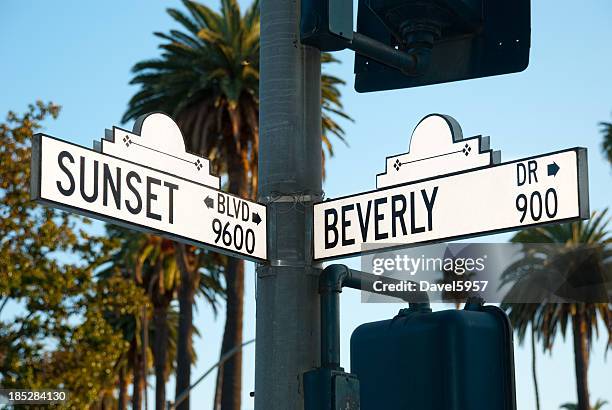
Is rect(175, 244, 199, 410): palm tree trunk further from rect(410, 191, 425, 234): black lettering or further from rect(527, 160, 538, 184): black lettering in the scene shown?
rect(527, 160, 538, 184): black lettering

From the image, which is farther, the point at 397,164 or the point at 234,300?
the point at 234,300

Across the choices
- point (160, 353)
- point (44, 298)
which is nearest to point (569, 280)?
point (160, 353)

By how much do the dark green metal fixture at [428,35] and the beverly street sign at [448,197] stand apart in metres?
0.32

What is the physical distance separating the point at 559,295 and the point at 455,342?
189 feet

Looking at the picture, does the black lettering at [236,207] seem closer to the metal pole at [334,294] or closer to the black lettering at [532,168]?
the metal pole at [334,294]

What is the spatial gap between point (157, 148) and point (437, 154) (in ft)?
3.91

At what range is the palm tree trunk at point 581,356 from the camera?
5325cm

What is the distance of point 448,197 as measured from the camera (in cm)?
468

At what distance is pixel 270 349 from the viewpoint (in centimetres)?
473

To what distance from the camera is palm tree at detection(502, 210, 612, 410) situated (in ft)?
173

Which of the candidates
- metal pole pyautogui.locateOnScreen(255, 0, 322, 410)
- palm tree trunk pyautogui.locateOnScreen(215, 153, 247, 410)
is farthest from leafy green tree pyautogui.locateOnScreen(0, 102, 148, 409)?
metal pole pyautogui.locateOnScreen(255, 0, 322, 410)

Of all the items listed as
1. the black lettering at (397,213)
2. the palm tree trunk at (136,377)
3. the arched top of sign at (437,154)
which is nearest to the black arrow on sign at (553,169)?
the arched top of sign at (437,154)

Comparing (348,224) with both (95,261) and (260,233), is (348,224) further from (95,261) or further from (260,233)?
(95,261)

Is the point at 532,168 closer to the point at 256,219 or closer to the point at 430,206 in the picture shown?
the point at 430,206
